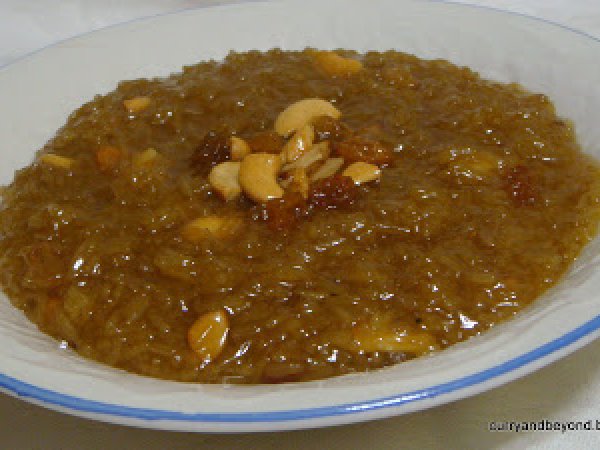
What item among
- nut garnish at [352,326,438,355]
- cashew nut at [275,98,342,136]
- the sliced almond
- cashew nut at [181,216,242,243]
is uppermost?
cashew nut at [275,98,342,136]

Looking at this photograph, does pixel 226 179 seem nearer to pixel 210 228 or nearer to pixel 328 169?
pixel 210 228

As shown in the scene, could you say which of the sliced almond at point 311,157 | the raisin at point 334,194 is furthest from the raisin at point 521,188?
the sliced almond at point 311,157

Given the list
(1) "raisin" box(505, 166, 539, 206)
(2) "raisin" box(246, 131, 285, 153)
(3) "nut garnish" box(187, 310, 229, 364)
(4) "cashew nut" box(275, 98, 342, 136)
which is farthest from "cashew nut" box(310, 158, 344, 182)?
(3) "nut garnish" box(187, 310, 229, 364)

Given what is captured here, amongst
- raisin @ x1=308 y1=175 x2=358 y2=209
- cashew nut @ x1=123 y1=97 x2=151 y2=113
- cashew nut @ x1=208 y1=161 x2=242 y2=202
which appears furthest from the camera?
cashew nut @ x1=123 y1=97 x2=151 y2=113

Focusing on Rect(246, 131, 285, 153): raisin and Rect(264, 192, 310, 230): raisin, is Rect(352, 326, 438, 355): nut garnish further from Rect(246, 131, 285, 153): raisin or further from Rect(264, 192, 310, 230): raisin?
Rect(246, 131, 285, 153): raisin

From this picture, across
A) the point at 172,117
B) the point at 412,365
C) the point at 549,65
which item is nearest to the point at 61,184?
the point at 172,117

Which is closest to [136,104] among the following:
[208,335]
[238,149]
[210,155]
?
[210,155]

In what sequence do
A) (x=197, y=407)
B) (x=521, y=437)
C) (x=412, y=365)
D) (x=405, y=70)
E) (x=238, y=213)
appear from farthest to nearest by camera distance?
(x=405, y=70) < (x=238, y=213) < (x=521, y=437) < (x=412, y=365) < (x=197, y=407)

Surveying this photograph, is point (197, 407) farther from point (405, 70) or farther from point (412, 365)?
point (405, 70)
